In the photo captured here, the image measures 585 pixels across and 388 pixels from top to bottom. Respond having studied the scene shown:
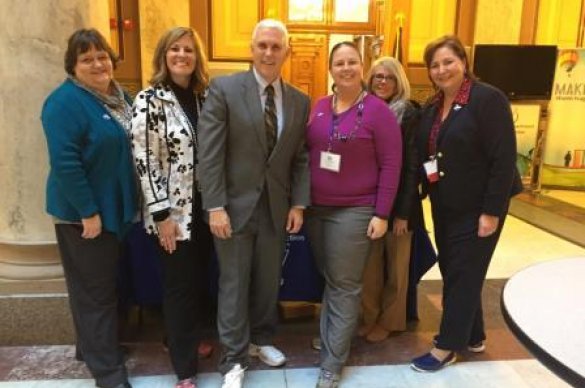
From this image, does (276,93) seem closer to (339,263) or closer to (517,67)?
(339,263)

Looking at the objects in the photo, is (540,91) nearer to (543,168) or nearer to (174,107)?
(543,168)

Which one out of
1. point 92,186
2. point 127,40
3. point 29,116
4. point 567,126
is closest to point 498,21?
point 567,126

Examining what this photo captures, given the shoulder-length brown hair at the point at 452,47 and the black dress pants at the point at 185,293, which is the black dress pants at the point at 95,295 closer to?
the black dress pants at the point at 185,293

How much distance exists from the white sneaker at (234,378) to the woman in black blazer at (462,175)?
2.60ft

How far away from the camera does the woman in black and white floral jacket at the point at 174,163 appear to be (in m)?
1.97

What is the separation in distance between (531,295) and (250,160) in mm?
1131

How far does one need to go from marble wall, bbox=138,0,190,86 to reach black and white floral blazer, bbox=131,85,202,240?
13.4 ft

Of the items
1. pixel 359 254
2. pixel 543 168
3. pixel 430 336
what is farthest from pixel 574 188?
pixel 359 254

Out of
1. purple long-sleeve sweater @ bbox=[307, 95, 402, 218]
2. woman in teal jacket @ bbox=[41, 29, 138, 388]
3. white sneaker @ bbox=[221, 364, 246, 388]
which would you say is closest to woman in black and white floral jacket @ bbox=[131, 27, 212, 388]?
woman in teal jacket @ bbox=[41, 29, 138, 388]

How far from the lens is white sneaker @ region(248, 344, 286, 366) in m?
2.41

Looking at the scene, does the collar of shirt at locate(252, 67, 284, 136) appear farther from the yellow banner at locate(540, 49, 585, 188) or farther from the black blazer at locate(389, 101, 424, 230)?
the yellow banner at locate(540, 49, 585, 188)

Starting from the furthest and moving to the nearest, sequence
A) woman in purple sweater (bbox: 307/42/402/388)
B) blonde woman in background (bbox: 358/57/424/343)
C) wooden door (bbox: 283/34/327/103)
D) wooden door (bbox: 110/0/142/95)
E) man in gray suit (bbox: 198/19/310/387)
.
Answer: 1. wooden door (bbox: 283/34/327/103)
2. wooden door (bbox: 110/0/142/95)
3. blonde woman in background (bbox: 358/57/424/343)
4. woman in purple sweater (bbox: 307/42/402/388)
5. man in gray suit (bbox: 198/19/310/387)

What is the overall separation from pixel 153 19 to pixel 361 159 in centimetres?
455

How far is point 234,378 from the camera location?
86.4 inches
